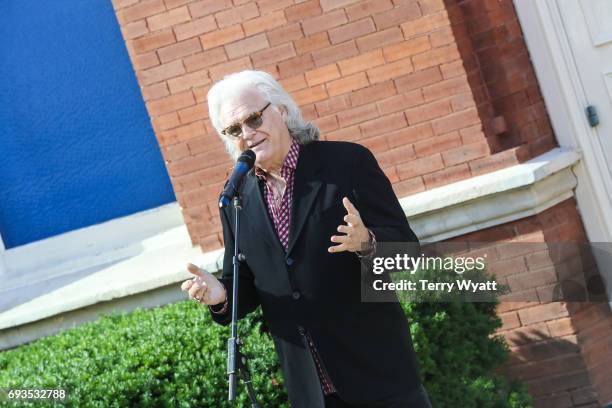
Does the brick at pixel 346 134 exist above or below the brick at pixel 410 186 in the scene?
above

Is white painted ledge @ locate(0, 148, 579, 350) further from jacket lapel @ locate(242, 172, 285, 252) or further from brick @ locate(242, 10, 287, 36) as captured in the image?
jacket lapel @ locate(242, 172, 285, 252)

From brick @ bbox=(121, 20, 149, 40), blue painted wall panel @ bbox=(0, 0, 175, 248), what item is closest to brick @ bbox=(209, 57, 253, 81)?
brick @ bbox=(121, 20, 149, 40)

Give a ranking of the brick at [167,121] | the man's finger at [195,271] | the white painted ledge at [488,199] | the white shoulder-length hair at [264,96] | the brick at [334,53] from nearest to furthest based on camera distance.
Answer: the man's finger at [195,271] → the white shoulder-length hair at [264,96] → the white painted ledge at [488,199] → the brick at [334,53] → the brick at [167,121]

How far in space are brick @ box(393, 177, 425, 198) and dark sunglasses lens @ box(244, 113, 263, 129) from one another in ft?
9.24

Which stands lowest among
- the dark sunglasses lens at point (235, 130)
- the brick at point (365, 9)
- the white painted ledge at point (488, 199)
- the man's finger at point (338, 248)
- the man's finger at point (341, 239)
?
the white painted ledge at point (488, 199)

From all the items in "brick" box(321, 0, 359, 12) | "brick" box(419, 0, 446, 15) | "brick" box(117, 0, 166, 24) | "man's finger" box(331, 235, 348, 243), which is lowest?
"man's finger" box(331, 235, 348, 243)

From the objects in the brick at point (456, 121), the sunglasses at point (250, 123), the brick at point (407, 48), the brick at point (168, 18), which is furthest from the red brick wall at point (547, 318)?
the sunglasses at point (250, 123)

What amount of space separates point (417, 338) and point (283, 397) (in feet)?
2.71

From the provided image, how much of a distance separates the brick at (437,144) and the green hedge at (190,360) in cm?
99

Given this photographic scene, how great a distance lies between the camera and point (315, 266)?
4059mm

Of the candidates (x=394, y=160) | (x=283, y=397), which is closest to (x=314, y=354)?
(x=283, y=397)

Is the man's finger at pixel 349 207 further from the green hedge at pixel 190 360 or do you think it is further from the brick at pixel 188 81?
the brick at pixel 188 81

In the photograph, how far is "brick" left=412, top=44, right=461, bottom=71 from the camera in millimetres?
6742

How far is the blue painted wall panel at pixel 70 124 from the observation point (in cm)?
773
